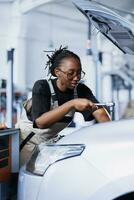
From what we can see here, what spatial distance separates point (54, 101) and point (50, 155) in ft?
2.67

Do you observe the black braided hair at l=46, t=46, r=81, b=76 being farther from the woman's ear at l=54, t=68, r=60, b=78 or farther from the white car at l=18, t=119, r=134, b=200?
the white car at l=18, t=119, r=134, b=200

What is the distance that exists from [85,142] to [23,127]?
104 centimetres

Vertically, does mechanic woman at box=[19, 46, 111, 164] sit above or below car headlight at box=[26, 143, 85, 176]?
above

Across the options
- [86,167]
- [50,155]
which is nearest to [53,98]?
[50,155]

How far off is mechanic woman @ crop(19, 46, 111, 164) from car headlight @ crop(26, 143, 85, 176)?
0.45 m

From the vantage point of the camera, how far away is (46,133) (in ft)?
9.61

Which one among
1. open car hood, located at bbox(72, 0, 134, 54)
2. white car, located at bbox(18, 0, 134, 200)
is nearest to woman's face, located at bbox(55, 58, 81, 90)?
open car hood, located at bbox(72, 0, 134, 54)

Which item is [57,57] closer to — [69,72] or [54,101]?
[69,72]

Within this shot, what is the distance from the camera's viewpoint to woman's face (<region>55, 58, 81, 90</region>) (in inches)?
108

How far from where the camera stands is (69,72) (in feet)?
9.06

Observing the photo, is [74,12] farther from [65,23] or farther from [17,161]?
[17,161]

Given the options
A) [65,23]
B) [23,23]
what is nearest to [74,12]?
[65,23]

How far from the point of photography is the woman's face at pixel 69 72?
276 cm

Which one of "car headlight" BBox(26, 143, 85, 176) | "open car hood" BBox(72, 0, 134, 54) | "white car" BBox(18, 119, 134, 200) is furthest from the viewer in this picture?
"open car hood" BBox(72, 0, 134, 54)
